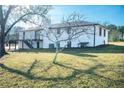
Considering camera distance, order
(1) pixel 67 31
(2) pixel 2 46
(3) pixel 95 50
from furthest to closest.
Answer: (2) pixel 2 46 < (3) pixel 95 50 < (1) pixel 67 31

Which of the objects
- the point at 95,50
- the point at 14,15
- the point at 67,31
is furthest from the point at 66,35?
the point at 14,15

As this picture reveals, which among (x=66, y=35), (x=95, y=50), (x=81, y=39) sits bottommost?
(x=95, y=50)

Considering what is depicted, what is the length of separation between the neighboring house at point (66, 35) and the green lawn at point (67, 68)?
7.4 inches

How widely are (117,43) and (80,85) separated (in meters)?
1.99

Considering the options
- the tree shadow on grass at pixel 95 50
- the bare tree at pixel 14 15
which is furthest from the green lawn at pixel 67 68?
the bare tree at pixel 14 15

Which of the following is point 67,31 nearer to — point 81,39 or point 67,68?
point 81,39

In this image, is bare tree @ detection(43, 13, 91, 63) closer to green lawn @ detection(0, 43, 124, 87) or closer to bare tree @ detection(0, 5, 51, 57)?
green lawn @ detection(0, 43, 124, 87)

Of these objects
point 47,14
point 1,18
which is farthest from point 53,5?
point 1,18

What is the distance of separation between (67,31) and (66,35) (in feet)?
0.44

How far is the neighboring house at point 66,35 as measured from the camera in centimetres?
632

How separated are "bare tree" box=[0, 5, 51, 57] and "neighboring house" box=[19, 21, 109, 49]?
442 millimetres

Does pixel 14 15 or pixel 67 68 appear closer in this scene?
pixel 67 68

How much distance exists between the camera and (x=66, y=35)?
643cm

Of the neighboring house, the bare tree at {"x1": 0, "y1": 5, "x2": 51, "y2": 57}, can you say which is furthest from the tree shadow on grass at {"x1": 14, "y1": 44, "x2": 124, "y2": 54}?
the bare tree at {"x1": 0, "y1": 5, "x2": 51, "y2": 57}
